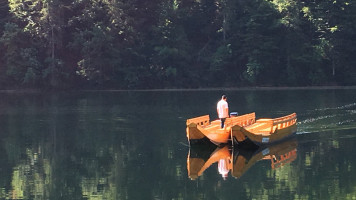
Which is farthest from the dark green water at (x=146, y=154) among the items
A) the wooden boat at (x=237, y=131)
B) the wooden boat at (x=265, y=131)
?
the wooden boat at (x=265, y=131)

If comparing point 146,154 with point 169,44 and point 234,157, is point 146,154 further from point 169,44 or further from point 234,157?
point 169,44

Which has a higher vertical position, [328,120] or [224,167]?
[328,120]

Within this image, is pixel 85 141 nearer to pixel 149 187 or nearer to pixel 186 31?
pixel 149 187

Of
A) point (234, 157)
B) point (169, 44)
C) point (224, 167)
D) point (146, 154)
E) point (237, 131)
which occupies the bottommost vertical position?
point (224, 167)

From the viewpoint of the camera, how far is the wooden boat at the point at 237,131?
3412 cm

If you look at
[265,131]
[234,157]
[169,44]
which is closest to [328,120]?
[265,131]

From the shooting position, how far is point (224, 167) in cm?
2994

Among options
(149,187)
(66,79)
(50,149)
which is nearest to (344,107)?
(50,149)

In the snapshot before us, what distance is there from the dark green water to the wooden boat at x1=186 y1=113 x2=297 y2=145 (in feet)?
3.34

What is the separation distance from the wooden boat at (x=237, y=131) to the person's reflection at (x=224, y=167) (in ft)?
7.37

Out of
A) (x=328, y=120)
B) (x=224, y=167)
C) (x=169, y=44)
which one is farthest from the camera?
(x=169, y=44)

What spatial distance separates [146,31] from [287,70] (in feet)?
61.0

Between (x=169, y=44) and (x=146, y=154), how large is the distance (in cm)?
5409

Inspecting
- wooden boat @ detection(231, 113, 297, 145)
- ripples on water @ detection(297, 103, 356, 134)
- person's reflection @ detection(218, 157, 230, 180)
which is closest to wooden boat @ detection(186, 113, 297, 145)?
wooden boat @ detection(231, 113, 297, 145)
